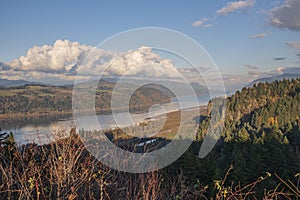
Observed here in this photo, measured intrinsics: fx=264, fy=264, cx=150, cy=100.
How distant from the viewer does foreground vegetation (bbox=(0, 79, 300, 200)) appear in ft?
10.0

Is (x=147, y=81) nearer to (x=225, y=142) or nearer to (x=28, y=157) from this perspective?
(x=28, y=157)

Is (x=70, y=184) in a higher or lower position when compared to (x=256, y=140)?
higher

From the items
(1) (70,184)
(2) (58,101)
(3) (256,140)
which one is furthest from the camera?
(2) (58,101)

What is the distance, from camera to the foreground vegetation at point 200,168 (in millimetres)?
3058

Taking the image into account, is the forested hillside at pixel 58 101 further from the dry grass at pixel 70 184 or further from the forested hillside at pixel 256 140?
the forested hillside at pixel 256 140

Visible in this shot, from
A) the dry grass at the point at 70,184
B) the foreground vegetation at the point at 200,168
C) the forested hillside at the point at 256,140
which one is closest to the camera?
the dry grass at the point at 70,184

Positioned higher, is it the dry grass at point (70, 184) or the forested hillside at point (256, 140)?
the dry grass at point (70, 184)

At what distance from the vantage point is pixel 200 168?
18.2 metres

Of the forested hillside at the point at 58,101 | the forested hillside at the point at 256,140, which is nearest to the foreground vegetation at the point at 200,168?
the forested hillside at the point at 256,140

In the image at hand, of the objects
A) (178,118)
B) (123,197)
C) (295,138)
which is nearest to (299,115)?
(295,138)

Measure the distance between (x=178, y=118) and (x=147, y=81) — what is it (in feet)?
5.72

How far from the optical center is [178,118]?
22.2 feet

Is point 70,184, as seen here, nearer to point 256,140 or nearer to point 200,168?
point 200,168

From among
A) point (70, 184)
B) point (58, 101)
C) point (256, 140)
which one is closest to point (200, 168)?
point (256, 140)
